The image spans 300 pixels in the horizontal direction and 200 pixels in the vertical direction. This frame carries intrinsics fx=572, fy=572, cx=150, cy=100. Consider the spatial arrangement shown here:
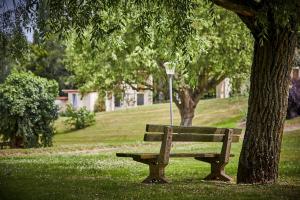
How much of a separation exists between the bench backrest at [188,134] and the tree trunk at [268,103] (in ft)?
3.25

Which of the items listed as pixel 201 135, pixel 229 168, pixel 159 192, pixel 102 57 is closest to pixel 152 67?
pixel 102 57

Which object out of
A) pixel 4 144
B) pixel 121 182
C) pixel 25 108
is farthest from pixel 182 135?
pixel 4 144

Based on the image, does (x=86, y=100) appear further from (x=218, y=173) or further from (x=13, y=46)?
(x=218, y=173)

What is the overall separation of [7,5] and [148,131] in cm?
376

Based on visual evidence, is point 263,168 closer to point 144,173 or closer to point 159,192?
point 159,192

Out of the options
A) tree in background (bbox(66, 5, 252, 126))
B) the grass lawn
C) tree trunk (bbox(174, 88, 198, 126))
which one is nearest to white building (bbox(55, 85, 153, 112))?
tree trunk (bbox(174, 88, 198, 126))

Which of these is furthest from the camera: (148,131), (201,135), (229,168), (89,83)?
(89,83)

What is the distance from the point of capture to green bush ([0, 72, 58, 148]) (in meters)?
29.6

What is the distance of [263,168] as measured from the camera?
11523 mm

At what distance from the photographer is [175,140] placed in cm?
1157

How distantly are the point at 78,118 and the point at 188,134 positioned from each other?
4029cm

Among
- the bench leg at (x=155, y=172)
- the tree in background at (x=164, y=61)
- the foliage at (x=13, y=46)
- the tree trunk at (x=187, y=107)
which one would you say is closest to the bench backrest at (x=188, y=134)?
the bench leg at (x=155, y=172)

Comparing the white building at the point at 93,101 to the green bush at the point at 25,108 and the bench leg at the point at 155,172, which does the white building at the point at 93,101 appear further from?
the bench leg at the point at 155,172

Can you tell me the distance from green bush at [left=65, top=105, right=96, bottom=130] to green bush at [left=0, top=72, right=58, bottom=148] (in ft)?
66.7
